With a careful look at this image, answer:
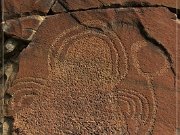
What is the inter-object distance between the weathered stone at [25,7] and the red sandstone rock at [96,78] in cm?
7

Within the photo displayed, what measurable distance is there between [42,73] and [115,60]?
324 mm

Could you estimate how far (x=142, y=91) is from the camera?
8.50ft

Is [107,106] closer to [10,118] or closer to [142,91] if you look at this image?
[142,91]

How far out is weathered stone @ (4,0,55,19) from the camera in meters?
2.71

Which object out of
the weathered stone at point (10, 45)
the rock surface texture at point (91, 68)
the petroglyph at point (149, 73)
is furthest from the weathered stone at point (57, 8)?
the petroglyph at point (149, 73)

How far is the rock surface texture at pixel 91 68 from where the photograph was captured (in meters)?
2.58

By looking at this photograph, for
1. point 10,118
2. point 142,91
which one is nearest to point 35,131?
point 10,118

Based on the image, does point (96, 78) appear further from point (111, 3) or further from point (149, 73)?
point (111, 3)

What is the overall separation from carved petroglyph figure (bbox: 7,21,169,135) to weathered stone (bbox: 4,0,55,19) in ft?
0.49

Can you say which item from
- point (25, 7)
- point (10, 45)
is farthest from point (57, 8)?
point (10, 45)

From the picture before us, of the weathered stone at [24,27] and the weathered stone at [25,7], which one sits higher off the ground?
the weathered stone at [25,7]

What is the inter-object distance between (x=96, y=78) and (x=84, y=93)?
84 mm

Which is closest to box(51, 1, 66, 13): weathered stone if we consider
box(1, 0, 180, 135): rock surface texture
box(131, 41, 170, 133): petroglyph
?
box(1, 0, 180, 135): rock surface texture

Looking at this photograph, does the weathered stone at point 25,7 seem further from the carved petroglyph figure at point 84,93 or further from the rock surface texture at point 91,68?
the carved petroglyph figure at point 84,93
